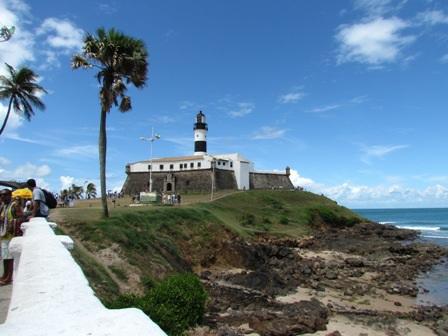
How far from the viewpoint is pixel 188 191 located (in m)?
60.3

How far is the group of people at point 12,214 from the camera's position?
8180 mm

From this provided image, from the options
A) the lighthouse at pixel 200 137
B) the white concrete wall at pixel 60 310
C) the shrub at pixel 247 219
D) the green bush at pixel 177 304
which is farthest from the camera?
the lighthouse at pixel 200 137

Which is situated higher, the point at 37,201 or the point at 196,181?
the point at 196,181

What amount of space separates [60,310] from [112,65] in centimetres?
1900

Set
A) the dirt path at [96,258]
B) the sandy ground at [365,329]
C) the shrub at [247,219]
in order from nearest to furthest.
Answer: the sandy ground at [365,329] < the dirt path at [96,258] < the shrub at [247,219]

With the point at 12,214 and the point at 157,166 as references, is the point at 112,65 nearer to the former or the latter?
the point at 12,214

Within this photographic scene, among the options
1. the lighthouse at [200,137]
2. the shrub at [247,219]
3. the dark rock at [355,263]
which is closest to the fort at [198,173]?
the lighthouse at [200,137]

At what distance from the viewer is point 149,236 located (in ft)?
74.1

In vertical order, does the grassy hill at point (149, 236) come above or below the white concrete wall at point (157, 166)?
below

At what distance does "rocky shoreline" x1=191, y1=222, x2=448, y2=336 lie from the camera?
15.2 meters

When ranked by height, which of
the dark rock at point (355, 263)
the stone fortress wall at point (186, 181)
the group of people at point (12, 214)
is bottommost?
the dark rock at point (355, 263)

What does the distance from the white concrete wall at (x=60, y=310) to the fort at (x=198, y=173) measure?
177 feet

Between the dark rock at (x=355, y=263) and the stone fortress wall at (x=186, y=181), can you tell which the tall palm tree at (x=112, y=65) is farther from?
the stone fortress wall at (x=186, y=181)

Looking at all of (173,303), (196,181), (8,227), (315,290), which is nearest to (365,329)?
(315,290)
